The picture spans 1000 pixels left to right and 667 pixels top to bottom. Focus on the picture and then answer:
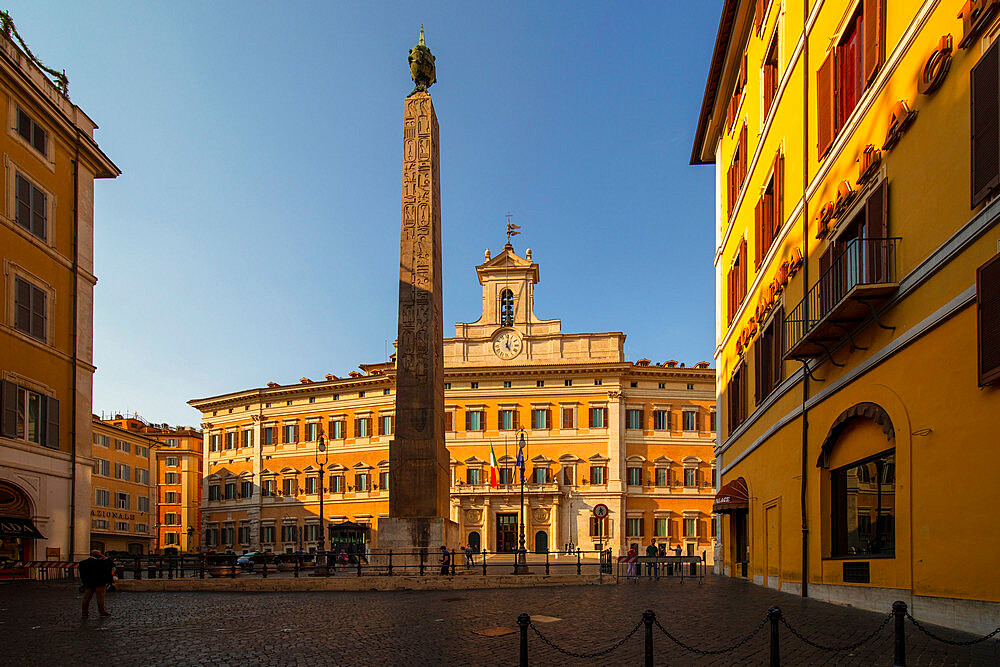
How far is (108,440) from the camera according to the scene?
58062 millimetres

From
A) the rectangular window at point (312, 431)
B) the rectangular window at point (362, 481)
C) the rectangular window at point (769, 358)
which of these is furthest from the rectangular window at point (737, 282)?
the rectangular window at point (312, 431)

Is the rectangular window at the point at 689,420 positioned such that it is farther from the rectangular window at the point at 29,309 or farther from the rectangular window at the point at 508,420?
the rectangular window at the point at 29,309

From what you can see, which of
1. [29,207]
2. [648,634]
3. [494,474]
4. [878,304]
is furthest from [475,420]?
[648,634]

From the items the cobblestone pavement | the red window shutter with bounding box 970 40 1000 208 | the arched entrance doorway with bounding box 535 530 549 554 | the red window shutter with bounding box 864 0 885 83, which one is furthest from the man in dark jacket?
the arched entrance doorway with bounding box 535 530 549 554

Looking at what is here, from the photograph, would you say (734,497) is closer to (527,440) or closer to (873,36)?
(873,36)

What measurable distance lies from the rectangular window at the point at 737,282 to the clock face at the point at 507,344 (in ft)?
102

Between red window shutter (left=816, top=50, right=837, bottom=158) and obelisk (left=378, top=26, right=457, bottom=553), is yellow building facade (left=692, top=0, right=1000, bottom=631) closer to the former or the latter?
red window shutter (left=816, top=50, right=837, bottom=158)

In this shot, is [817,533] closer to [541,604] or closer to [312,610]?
[541,604]

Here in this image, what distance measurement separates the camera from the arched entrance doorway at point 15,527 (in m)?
22.5

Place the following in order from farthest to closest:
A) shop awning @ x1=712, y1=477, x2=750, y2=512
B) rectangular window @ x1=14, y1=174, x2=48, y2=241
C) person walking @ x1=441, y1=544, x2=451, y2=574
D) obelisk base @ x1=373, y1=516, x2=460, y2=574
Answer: rectangular window @ x1=14, y1=174, x2=48, y2=241
shop awning @ x1=712, y1=477, x2=750, y2=512
obelisk base @ x1=373, y1=516, x2=460, y2=574
person walking @ x1=441, y1=544, x2=451, y2=574

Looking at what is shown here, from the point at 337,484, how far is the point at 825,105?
49638 mm

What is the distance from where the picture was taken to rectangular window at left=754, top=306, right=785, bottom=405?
59.0 feet

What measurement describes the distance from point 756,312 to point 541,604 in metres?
9.22

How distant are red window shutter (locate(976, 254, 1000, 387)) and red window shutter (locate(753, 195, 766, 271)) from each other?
11495 millimetres
